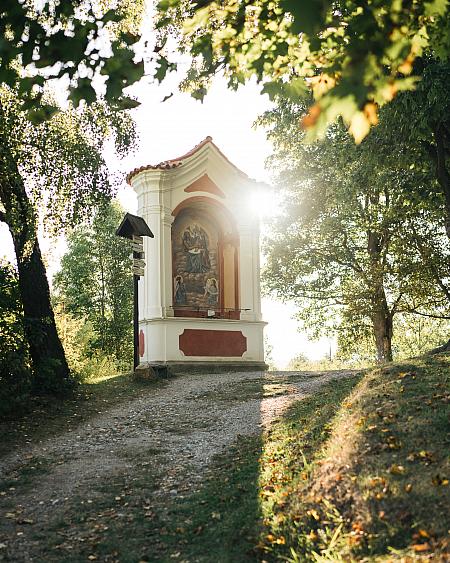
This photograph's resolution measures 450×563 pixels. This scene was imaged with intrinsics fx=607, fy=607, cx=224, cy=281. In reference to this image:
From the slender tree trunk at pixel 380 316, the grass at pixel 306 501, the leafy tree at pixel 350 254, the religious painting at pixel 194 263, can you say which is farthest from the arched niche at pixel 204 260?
Result: the grass at pixel 306 501

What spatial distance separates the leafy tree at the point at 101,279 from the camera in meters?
29.0

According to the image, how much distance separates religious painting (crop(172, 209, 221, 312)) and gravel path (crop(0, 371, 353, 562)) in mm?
5508

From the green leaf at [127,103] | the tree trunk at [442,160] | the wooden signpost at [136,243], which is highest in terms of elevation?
the tree trunk at [442,160]

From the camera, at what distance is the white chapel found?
16969mm

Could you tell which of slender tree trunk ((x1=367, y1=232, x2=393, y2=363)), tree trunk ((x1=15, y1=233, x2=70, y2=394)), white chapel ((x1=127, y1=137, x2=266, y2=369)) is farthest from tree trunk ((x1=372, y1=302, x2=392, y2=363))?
tree trunk ((x1=15, y1=233, x2=70, y2=394))

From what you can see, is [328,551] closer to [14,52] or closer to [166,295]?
[14,52]

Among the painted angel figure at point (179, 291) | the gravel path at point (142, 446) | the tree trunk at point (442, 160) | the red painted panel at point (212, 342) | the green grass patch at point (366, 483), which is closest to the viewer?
the green grass patch at point (366, 483)

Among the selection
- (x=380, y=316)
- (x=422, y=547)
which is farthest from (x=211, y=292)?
(x=422, y=547)

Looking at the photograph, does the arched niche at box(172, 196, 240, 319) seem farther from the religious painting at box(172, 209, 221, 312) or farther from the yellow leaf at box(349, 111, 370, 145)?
the yellow leaf at box(349, 111, 370, 145)

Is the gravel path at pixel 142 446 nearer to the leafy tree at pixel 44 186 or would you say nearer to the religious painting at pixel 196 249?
the leafy tree at pixel 44 186

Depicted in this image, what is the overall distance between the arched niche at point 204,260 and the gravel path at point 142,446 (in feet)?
18.2

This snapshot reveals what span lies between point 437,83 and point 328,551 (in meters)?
7.93

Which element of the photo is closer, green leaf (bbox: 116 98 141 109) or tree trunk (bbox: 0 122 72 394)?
green leaf (bbox: 116 98 141 109)

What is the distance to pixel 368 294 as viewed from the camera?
66.5 ft
